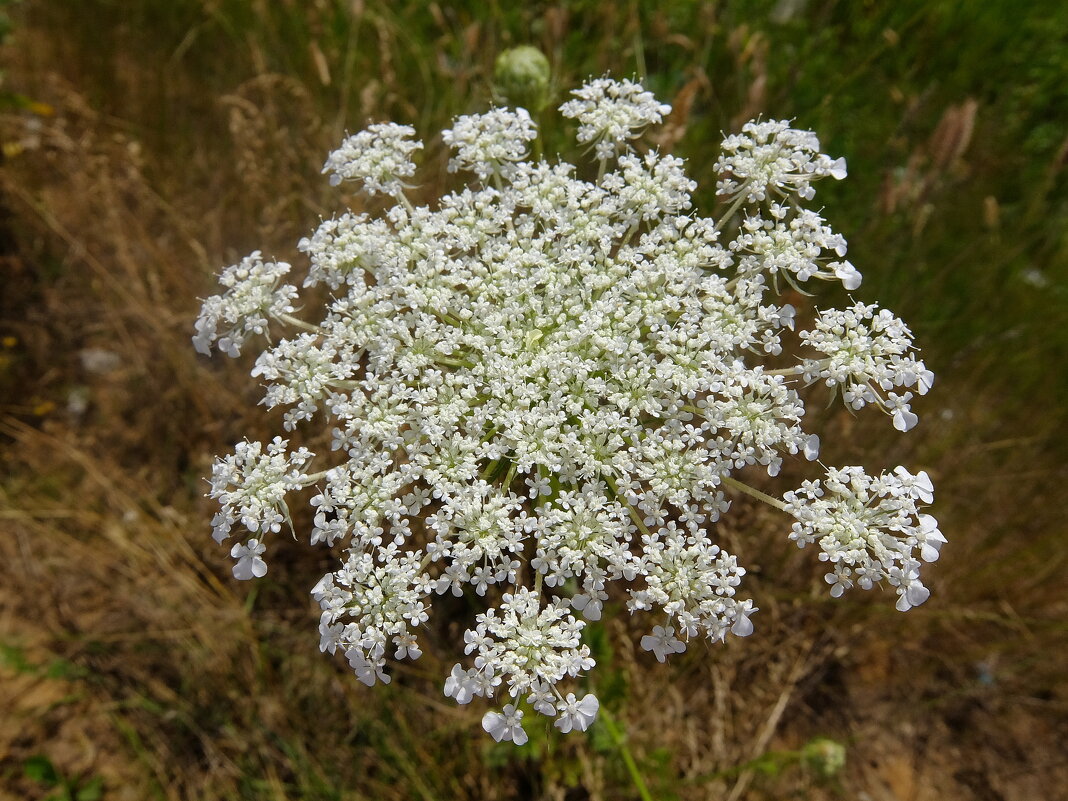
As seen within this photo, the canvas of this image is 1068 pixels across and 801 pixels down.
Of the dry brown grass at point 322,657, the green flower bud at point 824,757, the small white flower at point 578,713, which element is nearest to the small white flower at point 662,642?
the small white flower at point 578,713

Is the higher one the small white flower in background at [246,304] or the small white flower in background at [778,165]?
the small white flower in background at [778,165]

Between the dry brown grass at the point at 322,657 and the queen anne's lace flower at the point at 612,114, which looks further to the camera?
the dry brown grass at the point at 322,657

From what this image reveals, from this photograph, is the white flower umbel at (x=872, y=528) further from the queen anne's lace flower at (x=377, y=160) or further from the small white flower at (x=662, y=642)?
the queen anne's lace flower at (x=377, y=160)

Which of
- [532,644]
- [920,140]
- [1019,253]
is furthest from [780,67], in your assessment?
[532,644]

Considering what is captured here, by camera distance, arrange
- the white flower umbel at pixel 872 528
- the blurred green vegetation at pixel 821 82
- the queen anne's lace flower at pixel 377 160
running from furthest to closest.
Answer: the blurred green vegetation at pixel 821 82 < the queen anne's lace flower at pixel 377 160 < the white flower umbel at pixel 872 528

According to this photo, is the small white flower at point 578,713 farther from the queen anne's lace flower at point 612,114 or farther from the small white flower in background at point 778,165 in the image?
the queen anne's lace flower at point 612,114

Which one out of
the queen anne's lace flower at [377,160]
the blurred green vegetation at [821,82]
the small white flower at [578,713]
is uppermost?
the blurred green vegetation at [821,82]

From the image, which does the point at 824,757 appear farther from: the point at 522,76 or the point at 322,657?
the point at 522,76

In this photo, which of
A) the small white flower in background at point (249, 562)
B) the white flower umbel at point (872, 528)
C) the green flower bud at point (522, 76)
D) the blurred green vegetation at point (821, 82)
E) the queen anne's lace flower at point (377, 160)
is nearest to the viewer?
the white flower umbel at point (872, 528)
